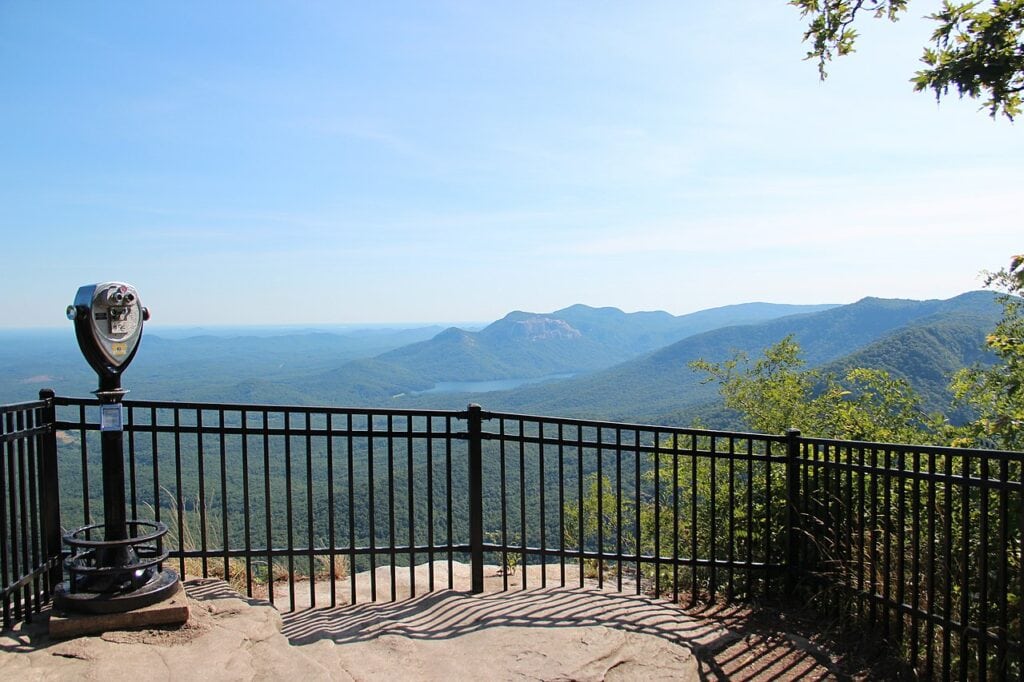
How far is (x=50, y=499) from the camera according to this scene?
Result: 15.3ft

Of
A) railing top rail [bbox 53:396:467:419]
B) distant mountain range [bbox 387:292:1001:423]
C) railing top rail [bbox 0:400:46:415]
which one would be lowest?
distant mountain range [bbox 387:292:1001:423]

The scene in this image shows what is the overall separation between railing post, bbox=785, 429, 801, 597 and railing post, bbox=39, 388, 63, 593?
16.6ft

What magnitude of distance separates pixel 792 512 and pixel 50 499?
5.17 metres

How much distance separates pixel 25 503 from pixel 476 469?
2.91 meters

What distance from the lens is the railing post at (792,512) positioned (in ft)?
16.3

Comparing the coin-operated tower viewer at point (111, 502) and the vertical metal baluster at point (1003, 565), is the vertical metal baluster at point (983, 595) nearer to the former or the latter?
the vertical metal baluster at point (1003, 565)

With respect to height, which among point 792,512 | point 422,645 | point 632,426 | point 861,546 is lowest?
point 422,645

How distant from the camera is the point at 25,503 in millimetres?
4371

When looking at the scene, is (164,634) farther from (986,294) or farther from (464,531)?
(986,294)

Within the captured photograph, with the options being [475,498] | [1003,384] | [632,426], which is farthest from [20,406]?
[1003,384]

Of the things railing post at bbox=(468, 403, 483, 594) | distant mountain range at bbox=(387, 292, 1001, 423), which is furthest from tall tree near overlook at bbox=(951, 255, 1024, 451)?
distant mountain range at bbox=(387, 292, 1001, 423)

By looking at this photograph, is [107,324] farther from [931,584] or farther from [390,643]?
[931,584]

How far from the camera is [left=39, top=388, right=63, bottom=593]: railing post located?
4.59 m

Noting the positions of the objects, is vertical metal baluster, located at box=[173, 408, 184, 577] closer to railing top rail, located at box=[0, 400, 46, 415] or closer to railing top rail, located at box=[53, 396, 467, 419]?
railing top rail, located at box=[53, 396, 467, 419]
